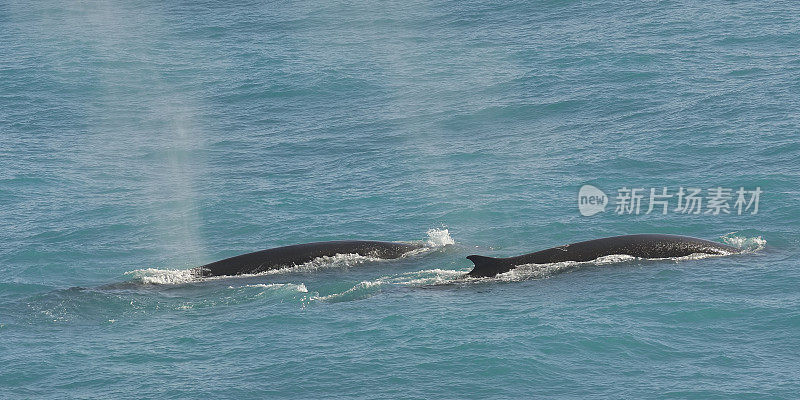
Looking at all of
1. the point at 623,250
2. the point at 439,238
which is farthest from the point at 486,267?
the point at 439,238

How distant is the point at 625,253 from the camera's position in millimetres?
34844

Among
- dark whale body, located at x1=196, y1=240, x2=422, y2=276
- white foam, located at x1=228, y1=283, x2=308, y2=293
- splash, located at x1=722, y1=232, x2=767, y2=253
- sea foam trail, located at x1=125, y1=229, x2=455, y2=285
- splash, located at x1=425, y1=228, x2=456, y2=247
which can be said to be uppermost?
dark whale body, located at x1=196, y1=240, x2=422, y2=276

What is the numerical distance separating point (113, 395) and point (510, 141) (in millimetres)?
29796

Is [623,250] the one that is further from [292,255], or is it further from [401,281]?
[292,255]

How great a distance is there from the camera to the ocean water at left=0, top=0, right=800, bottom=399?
2838 cm

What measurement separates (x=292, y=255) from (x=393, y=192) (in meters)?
10.8

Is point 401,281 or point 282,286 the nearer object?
point 282,286

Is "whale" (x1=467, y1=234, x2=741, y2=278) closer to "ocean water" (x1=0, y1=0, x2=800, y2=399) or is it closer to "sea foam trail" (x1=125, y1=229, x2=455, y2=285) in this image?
"ocean water" (x1=0, y1=0, x2=800, y2=399)

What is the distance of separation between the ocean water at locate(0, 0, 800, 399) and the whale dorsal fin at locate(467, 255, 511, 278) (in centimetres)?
84

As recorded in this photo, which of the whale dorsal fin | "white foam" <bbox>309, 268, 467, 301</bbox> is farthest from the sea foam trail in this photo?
the whale dorsal fin

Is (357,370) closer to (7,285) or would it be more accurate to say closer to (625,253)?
(625,253)

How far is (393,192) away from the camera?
4678 cm

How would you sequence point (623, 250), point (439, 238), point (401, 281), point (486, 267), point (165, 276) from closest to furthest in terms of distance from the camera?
1. point (486, 267)
2. point (401, 281)
3. point (623, 250)
4. point (165, 276)
5. point (439, 238)

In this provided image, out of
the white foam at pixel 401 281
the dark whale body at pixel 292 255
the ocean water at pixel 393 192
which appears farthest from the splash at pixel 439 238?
the white foam at pixel 401 281
